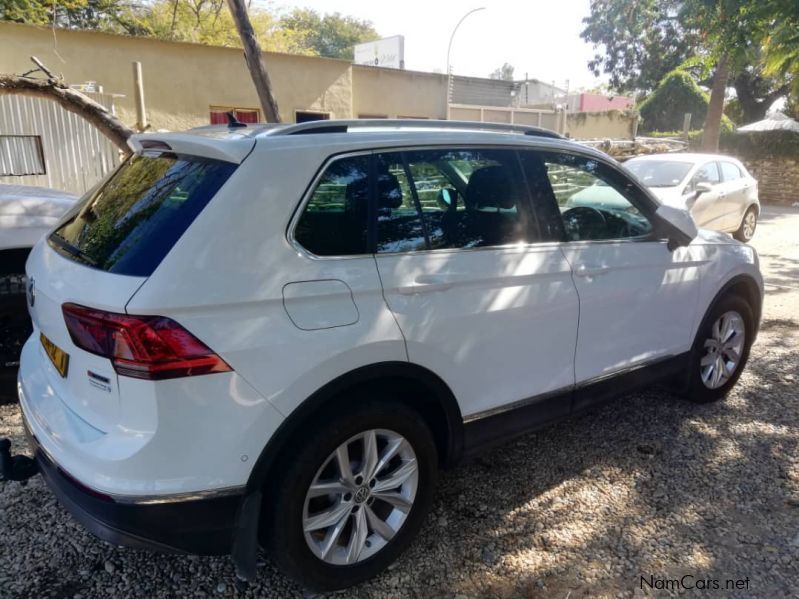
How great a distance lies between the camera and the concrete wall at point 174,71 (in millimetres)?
12008

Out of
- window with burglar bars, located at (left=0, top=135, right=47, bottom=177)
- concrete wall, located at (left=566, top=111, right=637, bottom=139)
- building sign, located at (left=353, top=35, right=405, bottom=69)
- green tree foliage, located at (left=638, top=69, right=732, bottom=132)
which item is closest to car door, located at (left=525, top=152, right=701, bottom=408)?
window with burglar bars, located at (left=0, top=135, right=47, bottom=177)

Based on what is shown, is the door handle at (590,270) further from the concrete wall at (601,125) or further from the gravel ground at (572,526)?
the concrete wall at (601,125)

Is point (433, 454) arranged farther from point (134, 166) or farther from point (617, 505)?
point (134, 166)

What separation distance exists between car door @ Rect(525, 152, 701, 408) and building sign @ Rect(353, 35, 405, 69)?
1000 inches

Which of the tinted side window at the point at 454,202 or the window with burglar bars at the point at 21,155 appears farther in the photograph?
the window with burglar bars at the point at 21,155

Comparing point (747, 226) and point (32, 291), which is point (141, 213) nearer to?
point (32, 291)

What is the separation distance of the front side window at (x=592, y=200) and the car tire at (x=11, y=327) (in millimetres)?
3299

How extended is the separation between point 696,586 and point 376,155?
88.5 inches

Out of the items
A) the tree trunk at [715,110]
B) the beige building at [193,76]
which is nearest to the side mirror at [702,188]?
the tree trunk at [715,110]

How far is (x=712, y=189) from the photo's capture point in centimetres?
983

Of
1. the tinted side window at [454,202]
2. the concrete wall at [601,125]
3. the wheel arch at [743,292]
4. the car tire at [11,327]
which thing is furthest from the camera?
the concrete wall at [601,125]

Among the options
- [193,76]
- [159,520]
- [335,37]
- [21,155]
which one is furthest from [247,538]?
[335,37]

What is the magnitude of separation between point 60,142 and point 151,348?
929 centimetres

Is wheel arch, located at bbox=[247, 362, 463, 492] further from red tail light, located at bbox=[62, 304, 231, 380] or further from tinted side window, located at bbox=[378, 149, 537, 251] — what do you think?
tinted side window, located at bbox=[378, 149, 537, 251]
